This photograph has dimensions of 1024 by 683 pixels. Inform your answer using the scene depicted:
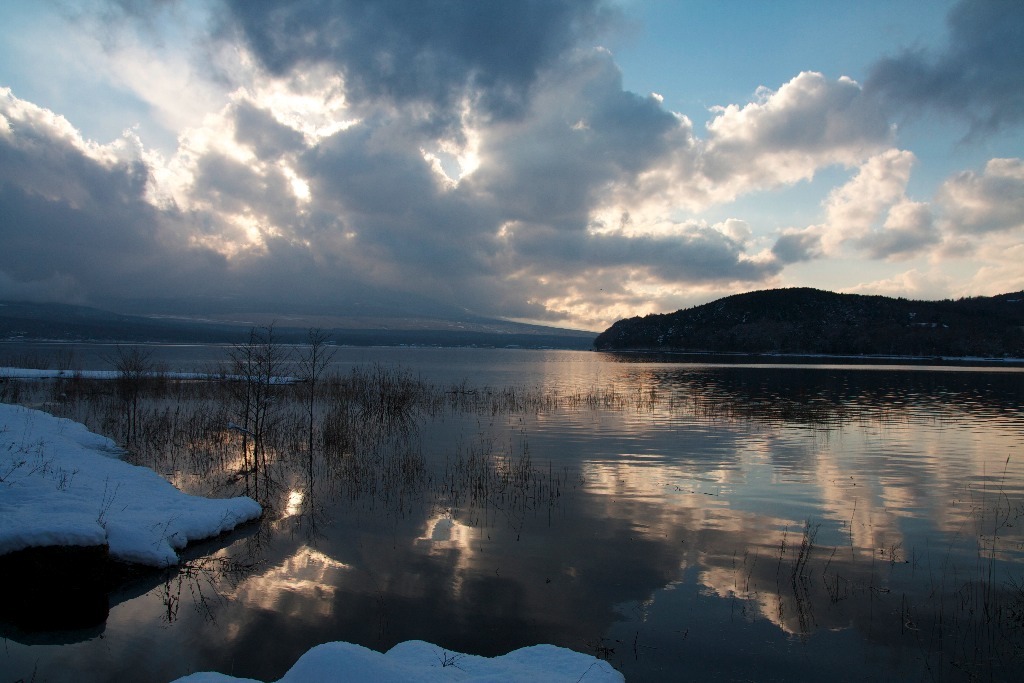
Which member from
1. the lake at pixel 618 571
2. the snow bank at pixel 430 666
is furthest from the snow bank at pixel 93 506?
the snow bank at pixel 430 666

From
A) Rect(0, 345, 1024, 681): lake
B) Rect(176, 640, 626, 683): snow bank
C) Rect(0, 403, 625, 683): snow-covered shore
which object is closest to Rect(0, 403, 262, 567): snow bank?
Rect(0, 403, 625, 683): snow-covered shore

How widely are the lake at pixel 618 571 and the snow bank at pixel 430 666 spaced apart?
39.9 inches

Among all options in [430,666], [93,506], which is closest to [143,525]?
[93,506]

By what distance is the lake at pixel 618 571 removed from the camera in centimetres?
816

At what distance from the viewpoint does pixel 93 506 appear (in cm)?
1179

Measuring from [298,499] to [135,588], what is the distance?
6.25 m

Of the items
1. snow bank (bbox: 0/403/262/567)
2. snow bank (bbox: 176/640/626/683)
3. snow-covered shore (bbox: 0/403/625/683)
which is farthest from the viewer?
snow bank (bbox: 0/403/262/567)

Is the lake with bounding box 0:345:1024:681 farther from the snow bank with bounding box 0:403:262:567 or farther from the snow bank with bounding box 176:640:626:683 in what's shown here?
the snow bank with bounding box 176:640:626:683

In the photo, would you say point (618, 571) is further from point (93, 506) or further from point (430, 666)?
point (93, 506)

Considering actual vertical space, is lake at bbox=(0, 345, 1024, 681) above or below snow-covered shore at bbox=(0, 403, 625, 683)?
below

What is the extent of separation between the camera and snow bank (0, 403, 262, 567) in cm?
955

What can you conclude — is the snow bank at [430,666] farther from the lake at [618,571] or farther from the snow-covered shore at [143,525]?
the lake at [618,571]

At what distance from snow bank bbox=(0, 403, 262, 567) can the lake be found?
2.15 feet

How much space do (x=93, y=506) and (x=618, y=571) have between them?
10.6 m
